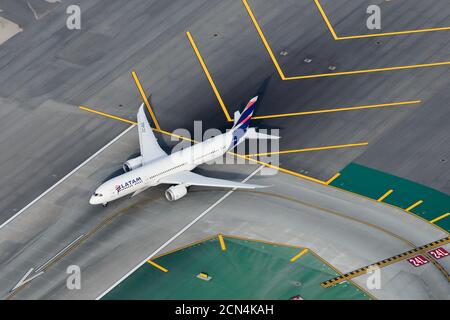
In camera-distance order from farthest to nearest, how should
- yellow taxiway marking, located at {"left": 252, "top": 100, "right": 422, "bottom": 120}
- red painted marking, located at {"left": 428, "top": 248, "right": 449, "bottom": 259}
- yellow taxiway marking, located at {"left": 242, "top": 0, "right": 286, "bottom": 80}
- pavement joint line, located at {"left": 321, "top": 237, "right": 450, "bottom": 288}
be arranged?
1. yellow taxiway marking, located at {"left": 242, "top": 0, "right": 286, "bottom": 80}
2. yellow taxiway marking, located at {"left": 252, "top": 100, "right": 422, "bottom": 120}
3. red painted marking, located at {"left": 428, "top": 248, "right": 449, "bottom": 259}
4. pavement joint line, located at {"left": 321, "top": 237, "right": 450, "bottom": 288}

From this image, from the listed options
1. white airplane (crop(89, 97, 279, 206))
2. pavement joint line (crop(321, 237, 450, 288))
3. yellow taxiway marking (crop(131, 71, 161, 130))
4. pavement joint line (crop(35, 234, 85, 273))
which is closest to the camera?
pavement joint line (crop(321, 237, 450, 288))

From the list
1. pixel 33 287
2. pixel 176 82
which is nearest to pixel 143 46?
pixel 176 82

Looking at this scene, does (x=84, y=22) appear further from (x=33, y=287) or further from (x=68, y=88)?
(x=33, y=287)

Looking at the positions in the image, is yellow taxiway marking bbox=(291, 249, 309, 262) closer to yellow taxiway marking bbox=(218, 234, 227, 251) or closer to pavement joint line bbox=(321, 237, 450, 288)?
pavement joint line bbox=(321, 237, 450, 288)

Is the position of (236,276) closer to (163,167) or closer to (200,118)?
(163,167)

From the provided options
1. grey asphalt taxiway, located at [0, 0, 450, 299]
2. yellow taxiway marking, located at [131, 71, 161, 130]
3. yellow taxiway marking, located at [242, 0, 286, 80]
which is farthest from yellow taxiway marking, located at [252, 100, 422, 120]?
yellow taxiway marking, located at [131, 71, 161, 130]

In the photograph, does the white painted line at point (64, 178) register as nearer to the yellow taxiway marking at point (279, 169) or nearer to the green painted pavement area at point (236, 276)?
the yellow taxiway marking at point (279, 169)
